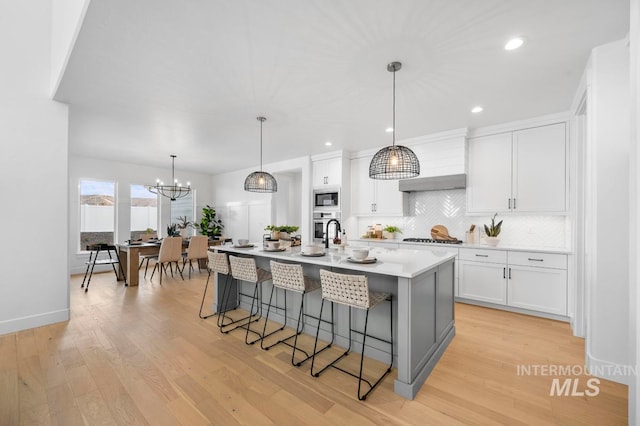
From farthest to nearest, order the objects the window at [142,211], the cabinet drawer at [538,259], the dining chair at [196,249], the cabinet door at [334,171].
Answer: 1. the window at [142,211]
2. the dining chair at [196,249]
3. the cabinet door at [334,171]
4. the cabinet drawer at [538,259]

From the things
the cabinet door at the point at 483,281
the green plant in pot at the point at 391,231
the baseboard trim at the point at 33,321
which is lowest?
the baseboard trim at the point at 33,321

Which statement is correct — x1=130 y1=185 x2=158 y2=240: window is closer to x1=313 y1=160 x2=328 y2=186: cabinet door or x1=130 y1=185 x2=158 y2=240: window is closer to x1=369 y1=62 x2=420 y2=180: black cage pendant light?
x1=313 y1=160 x2=328 y2=186: cabinet door

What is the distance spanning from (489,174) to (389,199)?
1.56 metres

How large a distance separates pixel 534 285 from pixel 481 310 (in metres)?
0.69

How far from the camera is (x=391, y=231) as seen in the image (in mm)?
5008

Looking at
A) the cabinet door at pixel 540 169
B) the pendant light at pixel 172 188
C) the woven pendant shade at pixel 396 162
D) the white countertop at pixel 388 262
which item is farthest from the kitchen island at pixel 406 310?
the pendant light at pixel 172 188

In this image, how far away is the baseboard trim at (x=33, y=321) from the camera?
2.97m

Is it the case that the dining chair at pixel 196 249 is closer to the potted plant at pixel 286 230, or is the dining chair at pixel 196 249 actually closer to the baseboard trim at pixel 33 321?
the baseboard trim at pixel 33 321

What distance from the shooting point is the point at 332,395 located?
199cm

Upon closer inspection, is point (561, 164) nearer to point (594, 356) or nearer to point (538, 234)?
point (538, 234)

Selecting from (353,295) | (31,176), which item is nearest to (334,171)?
(353,295)

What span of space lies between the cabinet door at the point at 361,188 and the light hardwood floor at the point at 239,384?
2663 mm

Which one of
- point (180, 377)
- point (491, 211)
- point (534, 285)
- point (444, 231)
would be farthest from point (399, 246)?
point (180, 377)

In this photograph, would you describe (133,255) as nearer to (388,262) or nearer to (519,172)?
(388,262)
